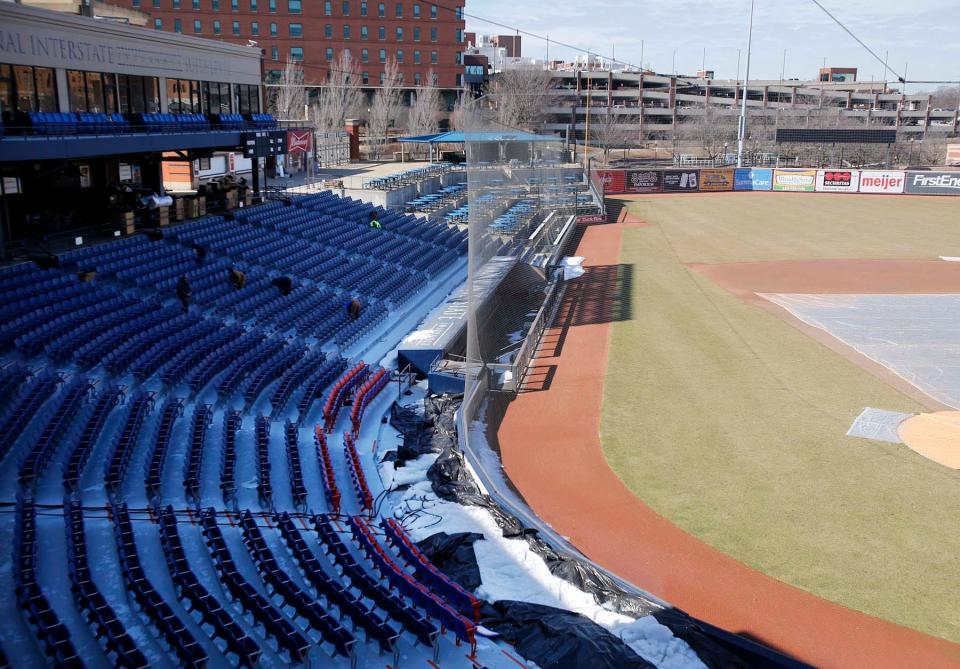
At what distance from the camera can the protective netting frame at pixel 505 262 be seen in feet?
59.6

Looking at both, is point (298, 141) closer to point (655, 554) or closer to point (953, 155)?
point (655, 554)

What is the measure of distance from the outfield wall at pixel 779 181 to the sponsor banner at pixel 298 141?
106 feet

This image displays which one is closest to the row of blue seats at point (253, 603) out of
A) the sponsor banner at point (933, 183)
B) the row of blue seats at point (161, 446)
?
the row of blue seats at point (161, 446)

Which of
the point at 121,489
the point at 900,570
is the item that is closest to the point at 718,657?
the point at 900,570

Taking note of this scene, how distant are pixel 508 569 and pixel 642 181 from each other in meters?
59.0

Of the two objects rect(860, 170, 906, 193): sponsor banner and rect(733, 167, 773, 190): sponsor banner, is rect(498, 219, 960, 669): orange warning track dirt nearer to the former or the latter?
rect(733, 167, 773, 190): sponsor banner

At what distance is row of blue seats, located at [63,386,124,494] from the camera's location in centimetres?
1212

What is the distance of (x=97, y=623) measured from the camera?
9.10 m

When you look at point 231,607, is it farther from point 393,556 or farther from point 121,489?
point 121,489

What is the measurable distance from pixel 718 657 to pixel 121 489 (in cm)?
895

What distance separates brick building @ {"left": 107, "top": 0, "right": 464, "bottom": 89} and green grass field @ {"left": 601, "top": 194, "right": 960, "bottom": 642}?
2060 inches

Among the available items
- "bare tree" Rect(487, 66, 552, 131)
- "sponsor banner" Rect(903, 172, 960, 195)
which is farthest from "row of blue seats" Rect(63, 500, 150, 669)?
"sponsor banner" Rect(903, 172, 960, 195)

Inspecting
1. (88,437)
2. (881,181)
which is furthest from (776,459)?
(881,181)

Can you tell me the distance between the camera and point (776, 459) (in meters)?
16.2
